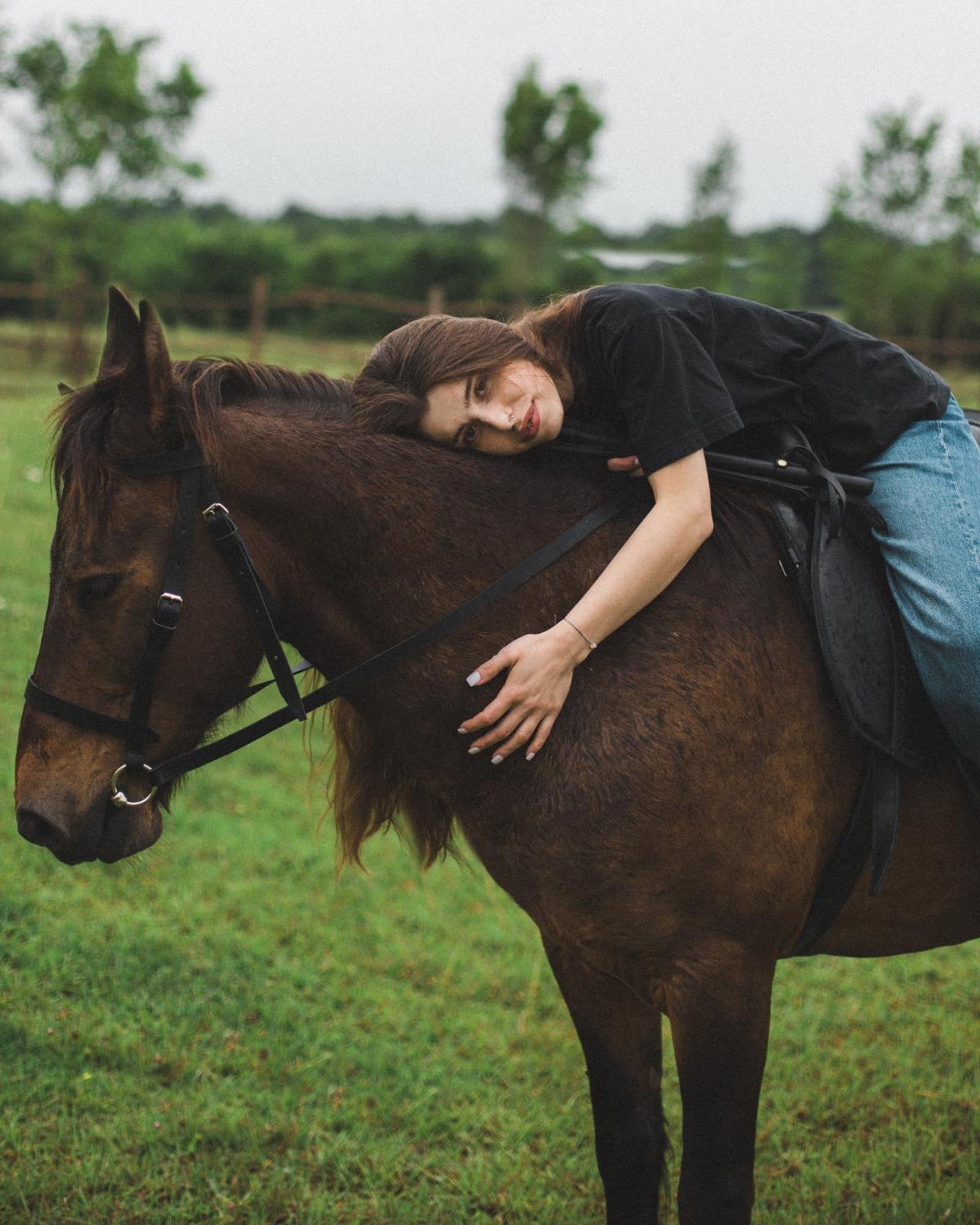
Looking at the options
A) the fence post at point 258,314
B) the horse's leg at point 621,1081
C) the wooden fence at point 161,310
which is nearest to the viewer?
the horse's leg at point 621,1081

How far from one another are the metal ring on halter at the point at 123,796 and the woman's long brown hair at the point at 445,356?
0.89m

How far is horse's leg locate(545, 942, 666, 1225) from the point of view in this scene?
2654 millimetres

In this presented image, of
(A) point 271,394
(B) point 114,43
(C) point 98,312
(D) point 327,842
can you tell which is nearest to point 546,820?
(A) point 271,394

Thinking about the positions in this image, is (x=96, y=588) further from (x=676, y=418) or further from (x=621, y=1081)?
(x=621, y=1081)

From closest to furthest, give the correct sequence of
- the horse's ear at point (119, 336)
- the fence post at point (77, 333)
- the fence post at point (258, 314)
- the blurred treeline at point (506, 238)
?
1. the horse's ear at point (119, 336)
2. the fence post at point (258, 314)
3. the fence post at point (77, 333)
4. the blurred treeline at point (506, 238)

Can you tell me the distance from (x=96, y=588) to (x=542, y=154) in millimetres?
37297

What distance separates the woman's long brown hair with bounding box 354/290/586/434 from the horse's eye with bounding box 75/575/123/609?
638 millimetres

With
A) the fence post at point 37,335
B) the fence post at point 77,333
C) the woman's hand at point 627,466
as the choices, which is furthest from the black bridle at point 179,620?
the fence post at point 37,335

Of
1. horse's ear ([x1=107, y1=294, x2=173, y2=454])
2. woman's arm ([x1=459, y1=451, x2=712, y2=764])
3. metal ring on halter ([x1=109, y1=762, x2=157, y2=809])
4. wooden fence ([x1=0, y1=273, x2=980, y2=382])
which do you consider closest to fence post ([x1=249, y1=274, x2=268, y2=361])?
wooden fence ([x1=0, y1=273, x2=980, y2=382])

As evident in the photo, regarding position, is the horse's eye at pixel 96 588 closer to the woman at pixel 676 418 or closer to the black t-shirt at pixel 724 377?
the woman at pixel 676 418

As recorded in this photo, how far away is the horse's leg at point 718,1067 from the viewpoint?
2.22m

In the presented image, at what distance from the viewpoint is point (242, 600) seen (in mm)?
2195

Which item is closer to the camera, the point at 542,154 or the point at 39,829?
the point at 39,829

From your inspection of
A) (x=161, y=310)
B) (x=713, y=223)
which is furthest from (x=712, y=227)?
(x=161, y=310)
